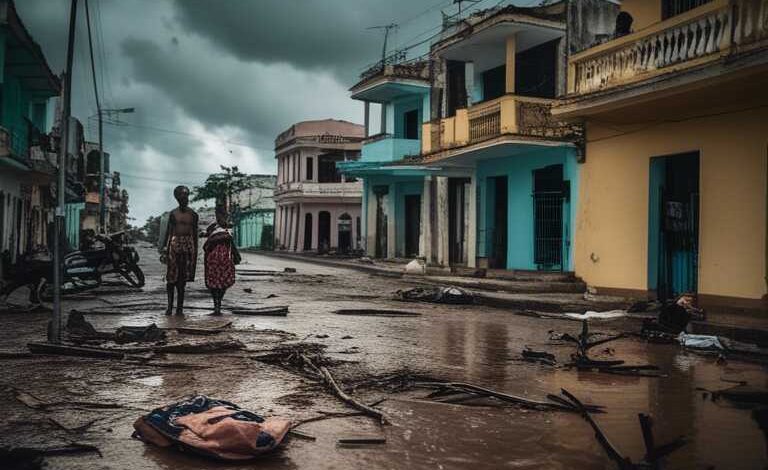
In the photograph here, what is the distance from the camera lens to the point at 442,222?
2380 centimetres

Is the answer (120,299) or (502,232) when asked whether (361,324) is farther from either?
(502,232)

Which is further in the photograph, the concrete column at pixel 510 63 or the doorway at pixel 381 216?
the doorway at pixel 381 216

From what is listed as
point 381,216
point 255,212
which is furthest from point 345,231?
point 255,212

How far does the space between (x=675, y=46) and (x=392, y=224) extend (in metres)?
19.7

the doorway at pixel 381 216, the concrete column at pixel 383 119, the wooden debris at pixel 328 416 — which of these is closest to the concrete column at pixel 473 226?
the concrete column at pixel 383 119

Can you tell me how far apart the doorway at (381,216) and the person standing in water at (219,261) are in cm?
2165

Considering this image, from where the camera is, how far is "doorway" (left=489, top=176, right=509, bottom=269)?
68.0ft

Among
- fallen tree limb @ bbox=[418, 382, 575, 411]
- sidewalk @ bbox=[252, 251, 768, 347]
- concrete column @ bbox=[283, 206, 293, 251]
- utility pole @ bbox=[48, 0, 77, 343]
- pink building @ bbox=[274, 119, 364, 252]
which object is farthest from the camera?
concrete column @ bbox=[283, 206, 293, 251]

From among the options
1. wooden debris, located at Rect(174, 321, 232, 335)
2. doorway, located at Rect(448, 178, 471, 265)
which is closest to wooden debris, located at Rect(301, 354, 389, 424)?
wooden debris, located at Rect(174, 321, 232, 335)

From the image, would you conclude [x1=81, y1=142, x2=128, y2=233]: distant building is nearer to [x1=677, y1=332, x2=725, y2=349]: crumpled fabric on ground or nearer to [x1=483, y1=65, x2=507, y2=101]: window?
[x1=483, y1=65, x2=507, y2=101]: window

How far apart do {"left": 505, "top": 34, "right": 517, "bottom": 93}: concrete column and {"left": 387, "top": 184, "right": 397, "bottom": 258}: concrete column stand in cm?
1329

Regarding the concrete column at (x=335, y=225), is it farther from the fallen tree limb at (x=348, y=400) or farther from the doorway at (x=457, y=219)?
the fallen tree limb at (x=348, y=400)

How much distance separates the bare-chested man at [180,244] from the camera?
31.8 feet

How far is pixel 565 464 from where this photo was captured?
353 cm
